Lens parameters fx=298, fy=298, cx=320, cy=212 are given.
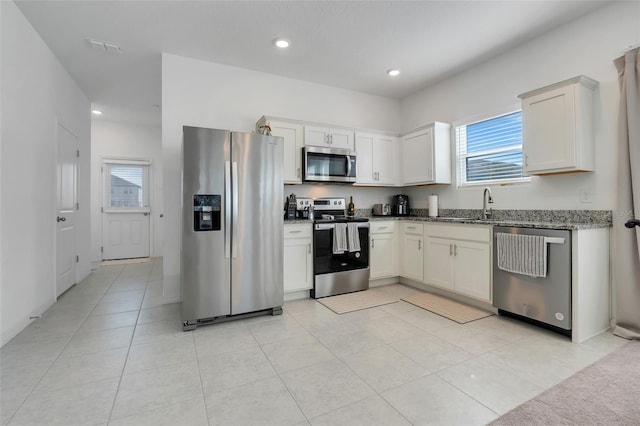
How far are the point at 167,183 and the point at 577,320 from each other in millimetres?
4131

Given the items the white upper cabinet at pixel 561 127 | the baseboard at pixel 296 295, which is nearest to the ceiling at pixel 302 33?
the white upper cabinet at pixel 561 127

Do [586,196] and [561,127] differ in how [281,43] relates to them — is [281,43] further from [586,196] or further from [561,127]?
[586,196]

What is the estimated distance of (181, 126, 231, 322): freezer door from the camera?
8.82 ft

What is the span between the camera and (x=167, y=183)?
3465 millimetres

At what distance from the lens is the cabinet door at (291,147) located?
3.66 metres

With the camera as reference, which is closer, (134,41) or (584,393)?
(584,393)

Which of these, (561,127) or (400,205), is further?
(400,205)

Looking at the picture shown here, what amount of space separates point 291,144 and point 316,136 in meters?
0.36

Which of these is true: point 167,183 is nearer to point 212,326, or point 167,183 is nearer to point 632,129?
point 212,326

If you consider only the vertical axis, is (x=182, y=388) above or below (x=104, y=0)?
below

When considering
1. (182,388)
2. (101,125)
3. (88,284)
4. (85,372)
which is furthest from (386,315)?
(101,125)

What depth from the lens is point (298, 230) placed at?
11.4ft

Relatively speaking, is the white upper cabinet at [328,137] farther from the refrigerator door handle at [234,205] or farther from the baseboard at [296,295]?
the baseboard at [296,295]

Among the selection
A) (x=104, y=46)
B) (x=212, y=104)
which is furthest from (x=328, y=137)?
(x=104, y=46)
